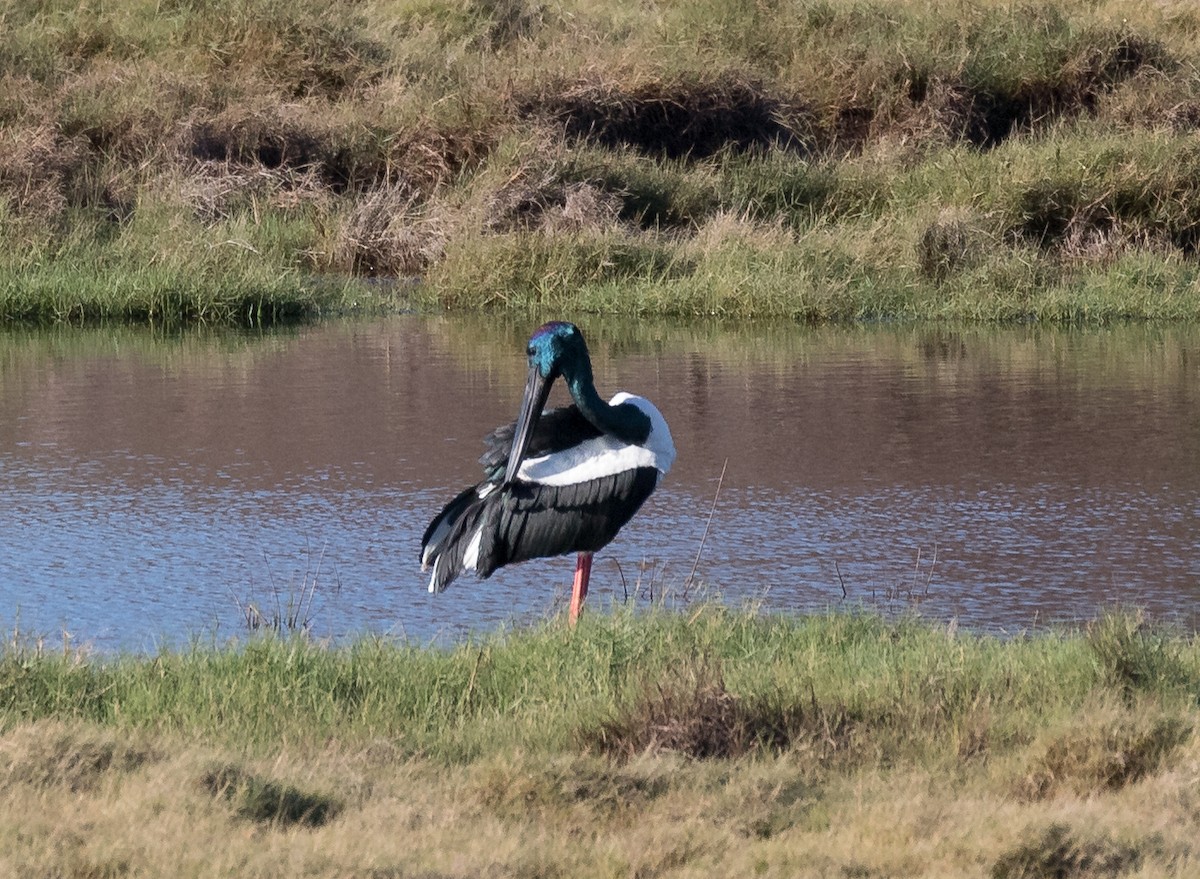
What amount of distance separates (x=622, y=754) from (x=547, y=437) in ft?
5.48

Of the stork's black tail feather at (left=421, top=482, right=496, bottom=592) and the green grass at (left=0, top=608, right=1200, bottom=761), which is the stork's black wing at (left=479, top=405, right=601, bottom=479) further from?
the green grass at (left=0, top=608, right=1200, bottom=761)

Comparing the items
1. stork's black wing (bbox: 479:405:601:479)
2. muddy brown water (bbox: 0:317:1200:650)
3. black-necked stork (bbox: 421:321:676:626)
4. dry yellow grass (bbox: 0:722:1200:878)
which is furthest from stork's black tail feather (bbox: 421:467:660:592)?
dry yellow grass (bbox: 0:722:1200:878)

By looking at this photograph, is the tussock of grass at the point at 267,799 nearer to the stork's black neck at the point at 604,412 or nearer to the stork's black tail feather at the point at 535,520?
the stork's black tail feather at the point at 535,520

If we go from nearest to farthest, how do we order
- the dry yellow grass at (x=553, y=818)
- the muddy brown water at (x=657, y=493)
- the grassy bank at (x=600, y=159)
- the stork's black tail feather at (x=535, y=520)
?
the dry yellow grass at (x=553, y=818) < the stork's black tail feather at (x=535, y=520) < the muddy brown water at (x=657, y=493) < the grassy bank at (x=600, y=159)

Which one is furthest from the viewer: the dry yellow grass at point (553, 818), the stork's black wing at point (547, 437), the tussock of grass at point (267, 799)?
the stork's black wing at point (547, 437)

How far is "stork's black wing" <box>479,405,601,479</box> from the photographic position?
19.3ft

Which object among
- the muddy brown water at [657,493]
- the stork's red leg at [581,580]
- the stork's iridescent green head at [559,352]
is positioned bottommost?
the muddy brown water at [657,493]

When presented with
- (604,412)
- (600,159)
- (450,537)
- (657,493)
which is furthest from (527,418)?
(600,159)

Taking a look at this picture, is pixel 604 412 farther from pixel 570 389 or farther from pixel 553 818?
pixel 553 818

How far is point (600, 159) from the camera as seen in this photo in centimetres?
1766

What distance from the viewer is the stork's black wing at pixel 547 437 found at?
19.3 ft

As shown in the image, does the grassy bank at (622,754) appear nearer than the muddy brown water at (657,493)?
Yes

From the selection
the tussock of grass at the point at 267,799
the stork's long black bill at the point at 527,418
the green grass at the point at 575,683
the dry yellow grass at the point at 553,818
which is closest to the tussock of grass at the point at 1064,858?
the dry yellow grass at the point at 553,818

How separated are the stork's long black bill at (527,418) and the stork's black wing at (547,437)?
0.13 ft
